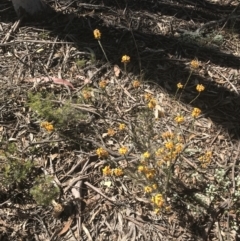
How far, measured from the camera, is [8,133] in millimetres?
3139

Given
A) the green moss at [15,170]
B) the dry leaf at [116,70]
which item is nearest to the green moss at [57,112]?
the green moss at [15,170]

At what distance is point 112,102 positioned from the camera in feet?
10.8

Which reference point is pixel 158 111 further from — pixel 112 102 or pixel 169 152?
pixel 169 152

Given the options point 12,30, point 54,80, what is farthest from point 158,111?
point 12,30

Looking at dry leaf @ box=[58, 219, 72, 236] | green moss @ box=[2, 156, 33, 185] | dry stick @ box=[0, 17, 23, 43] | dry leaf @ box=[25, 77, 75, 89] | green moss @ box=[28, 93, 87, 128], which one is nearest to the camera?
dry leaf @ box=[58, 219, 72, 236]

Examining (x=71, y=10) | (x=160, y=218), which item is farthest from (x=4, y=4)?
(x=160, y=218)

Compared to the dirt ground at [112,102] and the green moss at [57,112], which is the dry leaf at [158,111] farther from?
the green moss at [57,112]

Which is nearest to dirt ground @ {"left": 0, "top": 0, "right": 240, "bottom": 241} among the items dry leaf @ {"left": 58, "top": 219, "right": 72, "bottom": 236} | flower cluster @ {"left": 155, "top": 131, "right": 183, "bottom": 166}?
dry leaf @ {"left": 58, "top": 219, "right": 72, "bottom": 236}

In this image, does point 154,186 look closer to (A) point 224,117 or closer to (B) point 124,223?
(B) point 124,223

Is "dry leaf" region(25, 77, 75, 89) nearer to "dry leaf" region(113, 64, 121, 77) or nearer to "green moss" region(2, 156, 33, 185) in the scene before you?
"dry leaf" region(113, 64, 121, 77)

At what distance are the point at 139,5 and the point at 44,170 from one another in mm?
1860

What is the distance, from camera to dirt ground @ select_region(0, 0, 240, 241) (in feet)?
8.86

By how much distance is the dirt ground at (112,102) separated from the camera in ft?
8.86

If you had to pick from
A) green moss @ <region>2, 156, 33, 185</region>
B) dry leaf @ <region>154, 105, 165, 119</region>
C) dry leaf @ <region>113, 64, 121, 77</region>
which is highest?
dry leaf @ <region>113, 64, 121, 77</region>
